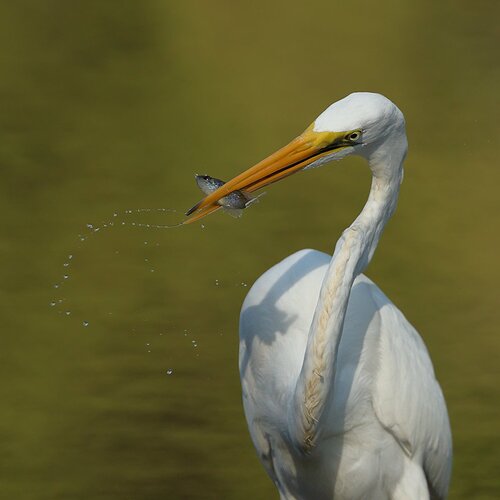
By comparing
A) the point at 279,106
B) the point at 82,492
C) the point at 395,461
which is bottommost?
the point at 395,461

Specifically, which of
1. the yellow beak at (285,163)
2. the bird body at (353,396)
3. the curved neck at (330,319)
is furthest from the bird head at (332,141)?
the bird body at (353,396)

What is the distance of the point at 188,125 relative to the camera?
6973mm

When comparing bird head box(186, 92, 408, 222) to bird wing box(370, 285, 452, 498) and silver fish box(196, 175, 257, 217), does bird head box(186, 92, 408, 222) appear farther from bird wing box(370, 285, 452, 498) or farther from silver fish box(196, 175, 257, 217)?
bird wing box(370, 285, 452, 498)

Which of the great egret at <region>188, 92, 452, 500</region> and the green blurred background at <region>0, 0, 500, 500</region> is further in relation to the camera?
the green blurred background at <region>0, 0, 500, 500</region>

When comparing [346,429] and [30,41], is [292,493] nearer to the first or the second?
[346,429]

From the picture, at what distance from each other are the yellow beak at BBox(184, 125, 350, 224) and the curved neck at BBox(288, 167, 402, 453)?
18cm

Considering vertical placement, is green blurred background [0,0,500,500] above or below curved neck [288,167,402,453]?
above

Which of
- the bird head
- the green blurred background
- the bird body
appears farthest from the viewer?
the green blurred background

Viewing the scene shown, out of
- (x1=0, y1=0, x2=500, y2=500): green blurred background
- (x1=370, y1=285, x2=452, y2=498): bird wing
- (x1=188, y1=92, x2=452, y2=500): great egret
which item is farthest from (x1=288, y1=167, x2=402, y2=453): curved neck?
(x1=0, y1=0, x2=500, y2=500): green blurred background

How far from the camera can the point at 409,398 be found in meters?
3.56

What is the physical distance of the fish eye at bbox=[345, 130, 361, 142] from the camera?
124 inches

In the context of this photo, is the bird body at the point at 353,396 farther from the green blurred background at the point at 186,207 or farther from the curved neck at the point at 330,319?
the green blurred background at the point at 186,207

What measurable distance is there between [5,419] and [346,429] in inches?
61.2

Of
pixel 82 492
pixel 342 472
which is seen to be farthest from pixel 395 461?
pixel 82 492
